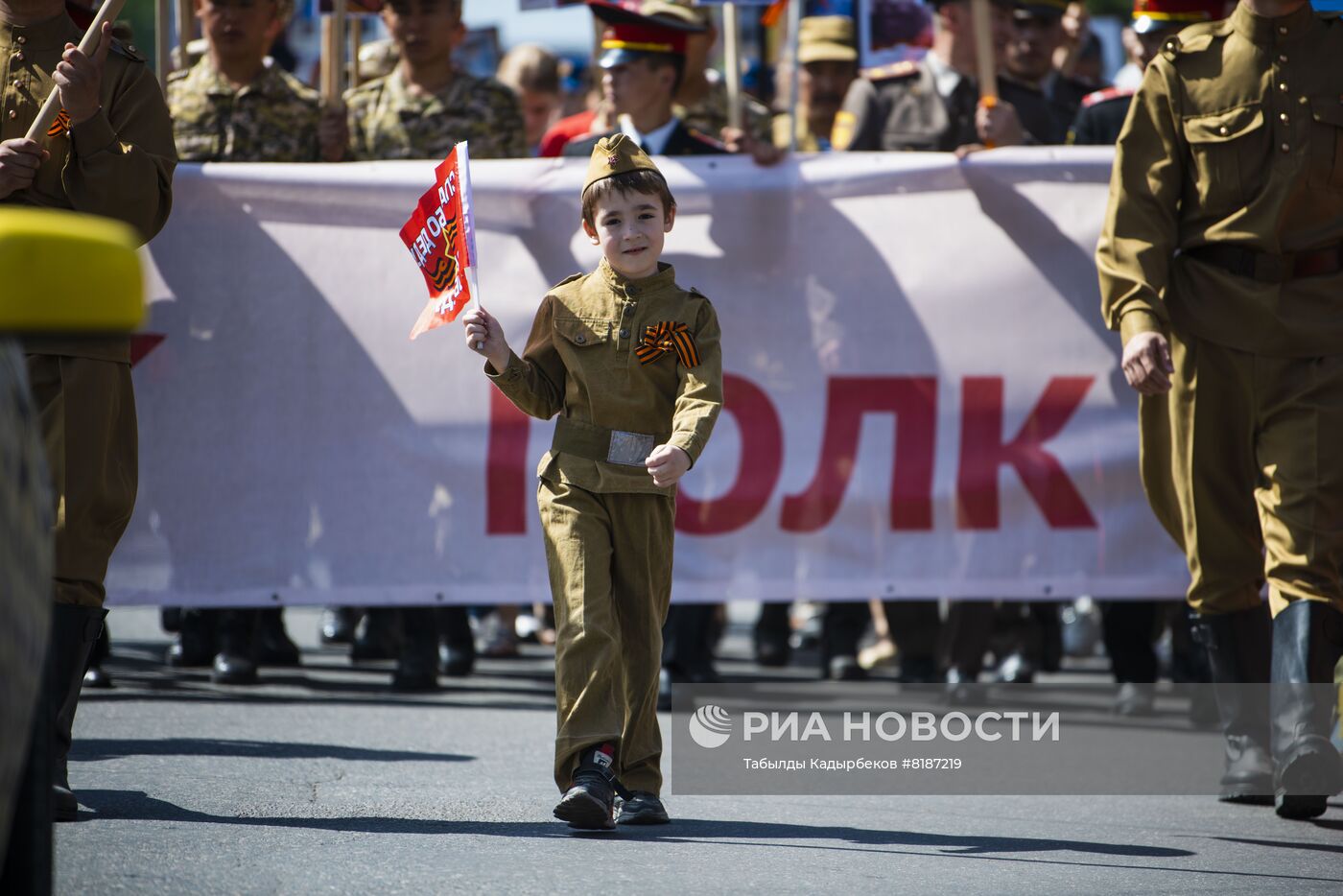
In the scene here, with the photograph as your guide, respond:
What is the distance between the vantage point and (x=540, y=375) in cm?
469

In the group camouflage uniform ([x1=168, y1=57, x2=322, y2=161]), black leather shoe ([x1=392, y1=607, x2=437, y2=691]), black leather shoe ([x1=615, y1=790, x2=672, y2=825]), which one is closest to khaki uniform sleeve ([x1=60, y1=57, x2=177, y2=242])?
black leather shoe ([x1=615, y1=790, x2=672, y2=825])

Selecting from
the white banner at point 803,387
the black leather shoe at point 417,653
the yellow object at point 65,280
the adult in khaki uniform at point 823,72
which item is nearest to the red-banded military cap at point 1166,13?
the white banner at point 803,387

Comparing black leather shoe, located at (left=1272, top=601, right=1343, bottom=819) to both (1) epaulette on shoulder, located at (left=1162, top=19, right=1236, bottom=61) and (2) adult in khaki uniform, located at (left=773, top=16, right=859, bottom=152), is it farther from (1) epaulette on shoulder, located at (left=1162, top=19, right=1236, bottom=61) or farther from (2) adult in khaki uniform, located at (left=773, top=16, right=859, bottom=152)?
(2) adult in khaki uniform, located at (left=773, top=16, right=859, bottom=152)

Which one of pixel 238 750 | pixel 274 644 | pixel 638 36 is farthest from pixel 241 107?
pixel 238 750

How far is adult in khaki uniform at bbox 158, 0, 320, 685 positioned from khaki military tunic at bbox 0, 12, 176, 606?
251 cm

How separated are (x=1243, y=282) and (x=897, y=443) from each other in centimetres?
212

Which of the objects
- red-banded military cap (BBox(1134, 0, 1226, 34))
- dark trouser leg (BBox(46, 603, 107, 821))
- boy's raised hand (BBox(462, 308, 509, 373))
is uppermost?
red-banded military cap (BBox(1134, 0, 1226, 34))

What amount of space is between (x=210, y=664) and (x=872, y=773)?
3.42 meters

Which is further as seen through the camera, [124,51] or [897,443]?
[897,443]

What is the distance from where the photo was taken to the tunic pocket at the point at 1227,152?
5062mm

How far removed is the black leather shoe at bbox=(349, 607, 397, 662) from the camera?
8039 millimetres

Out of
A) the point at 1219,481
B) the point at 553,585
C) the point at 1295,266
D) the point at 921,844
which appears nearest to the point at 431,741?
the point at 553,585

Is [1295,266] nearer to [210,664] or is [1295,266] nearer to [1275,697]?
[1275,697]

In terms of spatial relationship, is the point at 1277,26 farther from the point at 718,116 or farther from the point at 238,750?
the point at 718,116
